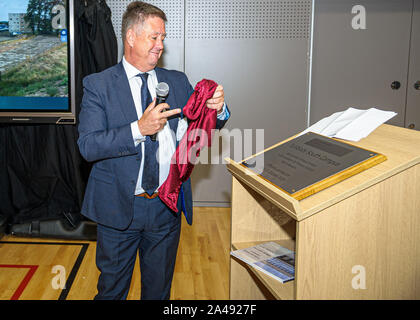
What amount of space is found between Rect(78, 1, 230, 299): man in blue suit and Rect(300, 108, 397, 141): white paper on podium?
475 mm

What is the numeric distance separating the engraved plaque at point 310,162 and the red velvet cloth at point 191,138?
257 mm

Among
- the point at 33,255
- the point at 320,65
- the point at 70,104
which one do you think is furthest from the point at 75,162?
the point at 320,65

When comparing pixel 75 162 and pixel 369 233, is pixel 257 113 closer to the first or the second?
pixel 75 162

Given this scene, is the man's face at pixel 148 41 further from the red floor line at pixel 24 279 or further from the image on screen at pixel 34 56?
the red floor line at pixel 24 279

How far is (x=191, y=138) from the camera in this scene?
5.81 ft

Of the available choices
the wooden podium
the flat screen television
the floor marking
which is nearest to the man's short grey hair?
the wooden podium

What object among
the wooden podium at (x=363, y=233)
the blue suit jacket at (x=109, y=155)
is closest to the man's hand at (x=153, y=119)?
the blue suit jacket at (x=109, y=155)

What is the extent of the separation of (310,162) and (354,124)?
0.99ft

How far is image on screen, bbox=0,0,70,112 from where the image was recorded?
10.3 feet

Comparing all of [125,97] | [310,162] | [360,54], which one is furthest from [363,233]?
[360,54]

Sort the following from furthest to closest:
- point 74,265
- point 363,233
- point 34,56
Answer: point 34,56 < point 74,265 < point 363,233

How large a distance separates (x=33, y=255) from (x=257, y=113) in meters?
2.56

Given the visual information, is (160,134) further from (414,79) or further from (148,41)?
(414,79)
